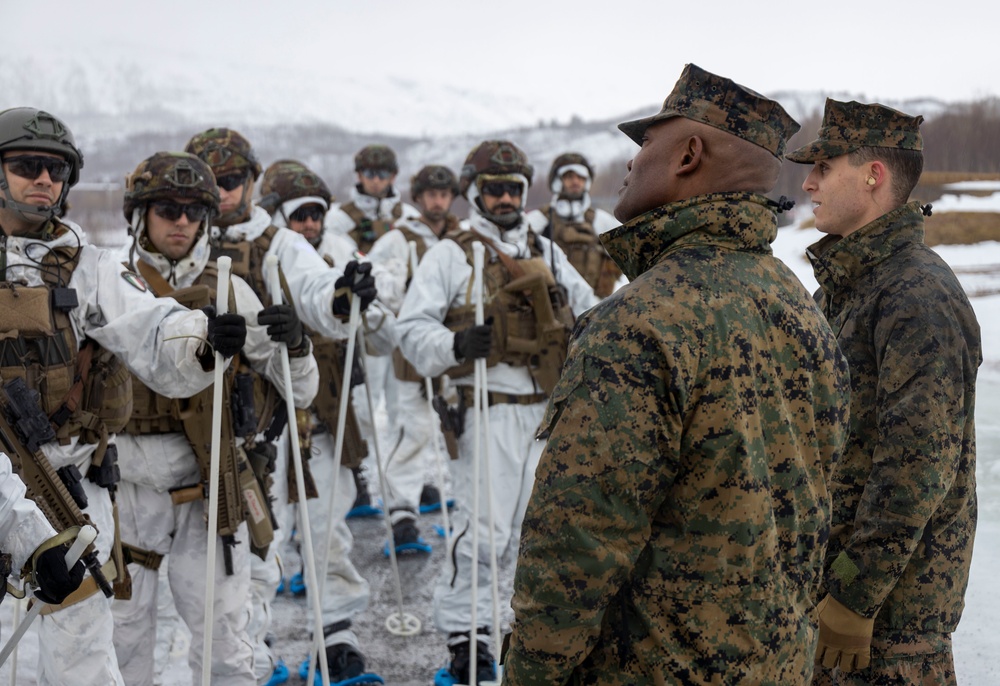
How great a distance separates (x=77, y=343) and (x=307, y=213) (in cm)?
312

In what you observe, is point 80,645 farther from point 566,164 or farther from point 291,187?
point 566,164

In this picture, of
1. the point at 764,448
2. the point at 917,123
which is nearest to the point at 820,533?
the point at 764,448

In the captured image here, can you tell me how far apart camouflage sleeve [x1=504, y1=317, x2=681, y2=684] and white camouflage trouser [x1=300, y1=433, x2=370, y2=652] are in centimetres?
320

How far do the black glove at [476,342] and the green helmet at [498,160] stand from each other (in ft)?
3.41

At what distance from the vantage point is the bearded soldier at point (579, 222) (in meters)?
8.21

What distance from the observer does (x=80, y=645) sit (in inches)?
125

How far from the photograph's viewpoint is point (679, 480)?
1833mm

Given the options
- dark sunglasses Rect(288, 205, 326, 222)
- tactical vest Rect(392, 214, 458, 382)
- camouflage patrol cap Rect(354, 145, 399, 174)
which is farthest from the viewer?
camouflage patrol cap Rect(354, 145, 399, 174)

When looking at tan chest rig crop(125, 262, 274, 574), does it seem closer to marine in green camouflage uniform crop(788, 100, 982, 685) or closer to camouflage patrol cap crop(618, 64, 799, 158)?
marine in green camouflage uniform crop(788, 100, 982, 685)

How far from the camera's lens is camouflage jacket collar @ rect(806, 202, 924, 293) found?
294 centimetres

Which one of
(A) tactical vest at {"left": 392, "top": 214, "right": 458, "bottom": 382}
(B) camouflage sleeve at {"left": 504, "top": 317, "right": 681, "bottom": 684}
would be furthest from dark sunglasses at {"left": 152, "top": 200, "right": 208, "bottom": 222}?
(A) tactical vest at {"left": 392, "top": 214, "right": 458, "bottom": 382}

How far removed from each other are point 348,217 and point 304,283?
4.26 metres

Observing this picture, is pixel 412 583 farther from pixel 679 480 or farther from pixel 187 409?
pixel 679 480

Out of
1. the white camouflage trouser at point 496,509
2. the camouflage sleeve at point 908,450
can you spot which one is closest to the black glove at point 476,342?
the white camouflage trouser at point 496,509
